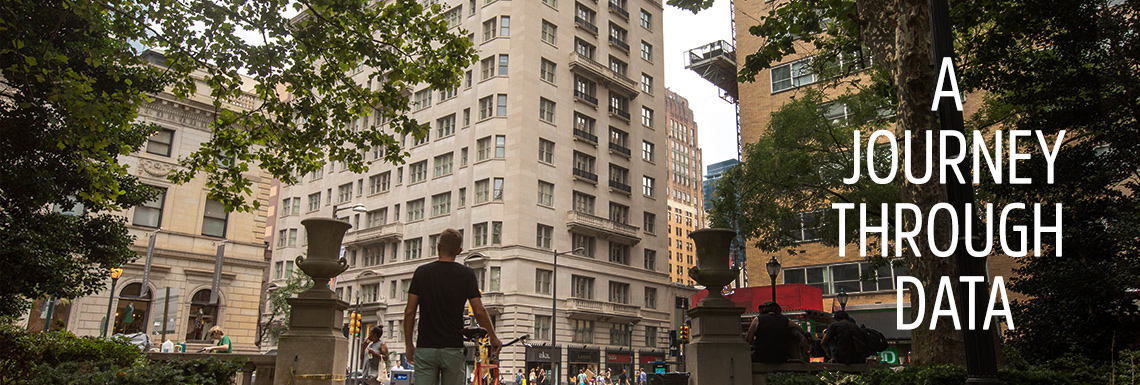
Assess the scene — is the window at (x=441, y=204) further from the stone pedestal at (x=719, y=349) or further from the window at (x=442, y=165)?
the stone pedestal at (x=719, y=349)

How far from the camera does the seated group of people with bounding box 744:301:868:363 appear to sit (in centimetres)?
1103

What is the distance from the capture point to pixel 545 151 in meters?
53.1

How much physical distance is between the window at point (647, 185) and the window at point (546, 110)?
1164 cm

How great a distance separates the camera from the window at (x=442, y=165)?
2146 inches

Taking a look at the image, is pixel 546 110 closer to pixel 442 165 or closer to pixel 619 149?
pixel 619 149

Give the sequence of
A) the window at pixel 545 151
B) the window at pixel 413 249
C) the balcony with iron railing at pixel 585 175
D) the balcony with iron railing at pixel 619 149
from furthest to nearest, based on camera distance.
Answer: the balcony with iron railing at pixel 619 149
the balcony with iron railing at pixel 585 175
the window at pixel 413 249
the window at pixel 545 151

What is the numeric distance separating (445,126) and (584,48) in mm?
13585

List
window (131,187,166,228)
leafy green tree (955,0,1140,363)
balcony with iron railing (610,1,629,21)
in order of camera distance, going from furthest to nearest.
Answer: balcony with iron railing (610,1,629,21), window (131,187,166,228), leafy green tree (955,0,1140,363)

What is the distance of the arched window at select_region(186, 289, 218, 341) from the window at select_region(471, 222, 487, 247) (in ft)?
64.2

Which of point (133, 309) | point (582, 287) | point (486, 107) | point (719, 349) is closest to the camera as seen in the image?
point (719, 349)

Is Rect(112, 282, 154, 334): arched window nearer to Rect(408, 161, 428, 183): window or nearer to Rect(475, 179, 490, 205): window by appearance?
Rect(475, 179, 490, 205): window

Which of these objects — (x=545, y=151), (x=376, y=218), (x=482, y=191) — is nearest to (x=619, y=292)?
(x=545, y=151)

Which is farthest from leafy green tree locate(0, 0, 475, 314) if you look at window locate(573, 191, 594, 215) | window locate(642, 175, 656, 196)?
window locate(642, 175, 656, 196)

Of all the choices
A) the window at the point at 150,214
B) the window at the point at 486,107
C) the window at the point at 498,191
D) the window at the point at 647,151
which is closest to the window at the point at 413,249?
the window at the point at 498,191
